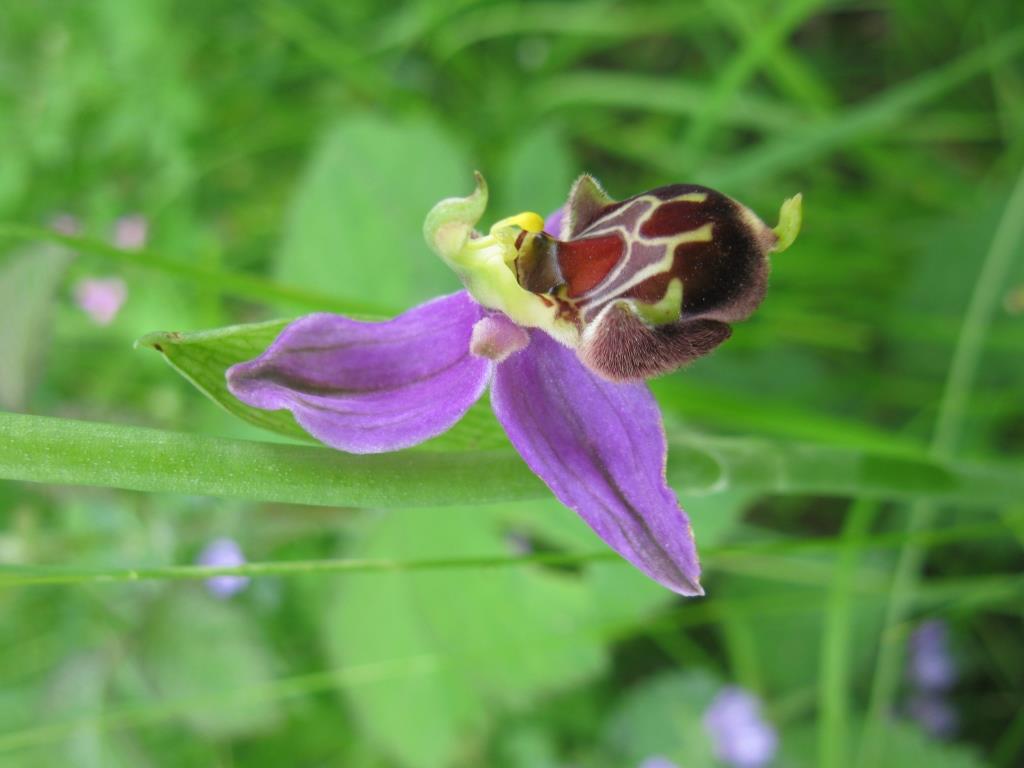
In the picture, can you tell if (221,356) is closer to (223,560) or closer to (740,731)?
(223,560)

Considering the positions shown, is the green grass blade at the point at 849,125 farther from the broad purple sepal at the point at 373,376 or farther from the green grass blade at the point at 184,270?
the broad purple sepal at the point at 373,376

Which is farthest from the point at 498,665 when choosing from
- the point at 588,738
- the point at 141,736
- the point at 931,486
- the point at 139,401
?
the point at 931,486

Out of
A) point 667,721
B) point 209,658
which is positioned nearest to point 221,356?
point 209,658

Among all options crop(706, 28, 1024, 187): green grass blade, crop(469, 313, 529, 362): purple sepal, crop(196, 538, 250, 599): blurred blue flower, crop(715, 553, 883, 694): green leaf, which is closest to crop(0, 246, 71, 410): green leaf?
crop(196, 538, 250, 599): blurred blue flower

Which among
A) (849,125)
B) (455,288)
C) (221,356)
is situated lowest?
(221,356)

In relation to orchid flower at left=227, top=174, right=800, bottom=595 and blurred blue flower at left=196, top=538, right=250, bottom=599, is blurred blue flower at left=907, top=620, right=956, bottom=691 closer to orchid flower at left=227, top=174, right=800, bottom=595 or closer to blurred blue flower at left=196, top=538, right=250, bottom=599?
blurred blue flower at left=196, top=538, right=250, bottom=599
